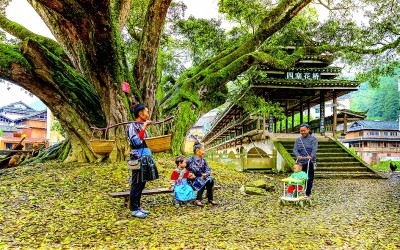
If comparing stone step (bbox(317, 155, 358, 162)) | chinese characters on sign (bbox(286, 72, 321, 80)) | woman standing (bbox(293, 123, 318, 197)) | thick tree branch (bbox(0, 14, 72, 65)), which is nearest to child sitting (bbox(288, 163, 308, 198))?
→ woman standing (bbox(293, 123, 318, 197))

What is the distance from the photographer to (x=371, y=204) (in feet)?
21.3

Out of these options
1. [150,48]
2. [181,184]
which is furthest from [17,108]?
[181,184]

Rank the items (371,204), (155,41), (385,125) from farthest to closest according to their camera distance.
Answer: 1. (385,125)
2. (155,41)
3. (371,204)

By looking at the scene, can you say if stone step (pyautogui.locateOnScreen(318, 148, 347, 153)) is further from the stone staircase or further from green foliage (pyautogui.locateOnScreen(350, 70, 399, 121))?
green foliage (pyautogui.locateOnScreen(350, 70, 399, 121))

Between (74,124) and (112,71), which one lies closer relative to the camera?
(112,71)

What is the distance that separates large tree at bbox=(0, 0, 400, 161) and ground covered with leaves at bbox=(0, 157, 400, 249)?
7.24 feet

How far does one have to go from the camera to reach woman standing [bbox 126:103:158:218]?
453 cm

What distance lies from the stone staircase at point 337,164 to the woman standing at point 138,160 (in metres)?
9.22

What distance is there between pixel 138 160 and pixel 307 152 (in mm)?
3743

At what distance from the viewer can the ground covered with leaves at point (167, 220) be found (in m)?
3.62

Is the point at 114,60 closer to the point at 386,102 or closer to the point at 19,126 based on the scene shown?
the point at 19,126

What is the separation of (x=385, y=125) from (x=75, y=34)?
127ft

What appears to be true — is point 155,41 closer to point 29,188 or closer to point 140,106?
point 140,106

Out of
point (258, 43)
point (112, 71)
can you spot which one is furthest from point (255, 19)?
point (112, 71)
